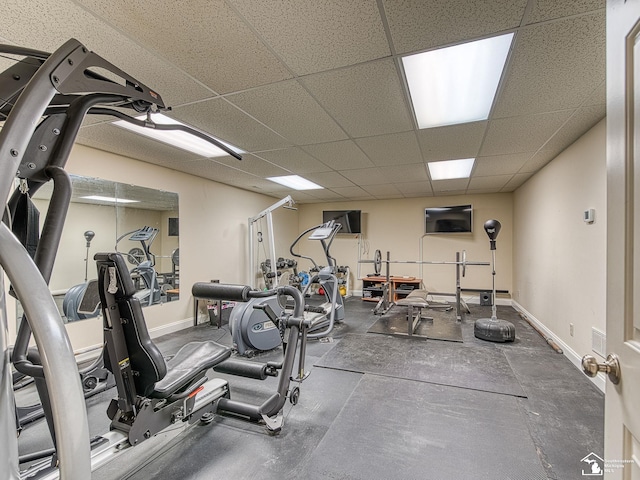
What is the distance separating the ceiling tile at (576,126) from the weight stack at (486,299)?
3.47 meters

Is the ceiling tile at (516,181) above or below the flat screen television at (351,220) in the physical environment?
above

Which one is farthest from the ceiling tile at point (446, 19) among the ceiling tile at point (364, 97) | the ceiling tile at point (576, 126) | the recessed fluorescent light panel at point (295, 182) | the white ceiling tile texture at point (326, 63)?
the recessed fluorescent light panel at point (295, 182)

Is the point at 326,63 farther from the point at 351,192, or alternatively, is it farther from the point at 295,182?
Result: the point at 351,192

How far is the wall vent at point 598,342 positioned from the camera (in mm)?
2463

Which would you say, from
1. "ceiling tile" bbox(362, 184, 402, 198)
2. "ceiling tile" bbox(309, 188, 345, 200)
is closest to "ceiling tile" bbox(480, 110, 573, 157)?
"ceiling tile" bbox(362, 184, 402, 198)

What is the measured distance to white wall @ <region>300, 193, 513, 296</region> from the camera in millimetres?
6105

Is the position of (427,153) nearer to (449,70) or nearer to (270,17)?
(449,70)

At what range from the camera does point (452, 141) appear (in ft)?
10.1

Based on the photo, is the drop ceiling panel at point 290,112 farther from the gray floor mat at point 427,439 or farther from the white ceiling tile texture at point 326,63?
the gray floor mat at point 427,439

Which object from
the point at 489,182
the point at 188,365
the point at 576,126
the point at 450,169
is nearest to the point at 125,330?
the point at 188,365

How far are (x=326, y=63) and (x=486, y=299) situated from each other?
5779 mm

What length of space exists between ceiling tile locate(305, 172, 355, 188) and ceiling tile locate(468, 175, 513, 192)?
2.08m

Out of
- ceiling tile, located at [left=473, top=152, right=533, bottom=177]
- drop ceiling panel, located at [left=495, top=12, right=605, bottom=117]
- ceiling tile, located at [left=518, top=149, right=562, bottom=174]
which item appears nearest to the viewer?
drop ceiling panel, located at [left=495, top=12, right=605, bottom=117]

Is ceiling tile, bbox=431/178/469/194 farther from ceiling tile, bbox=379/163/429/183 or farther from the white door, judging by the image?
the white door
